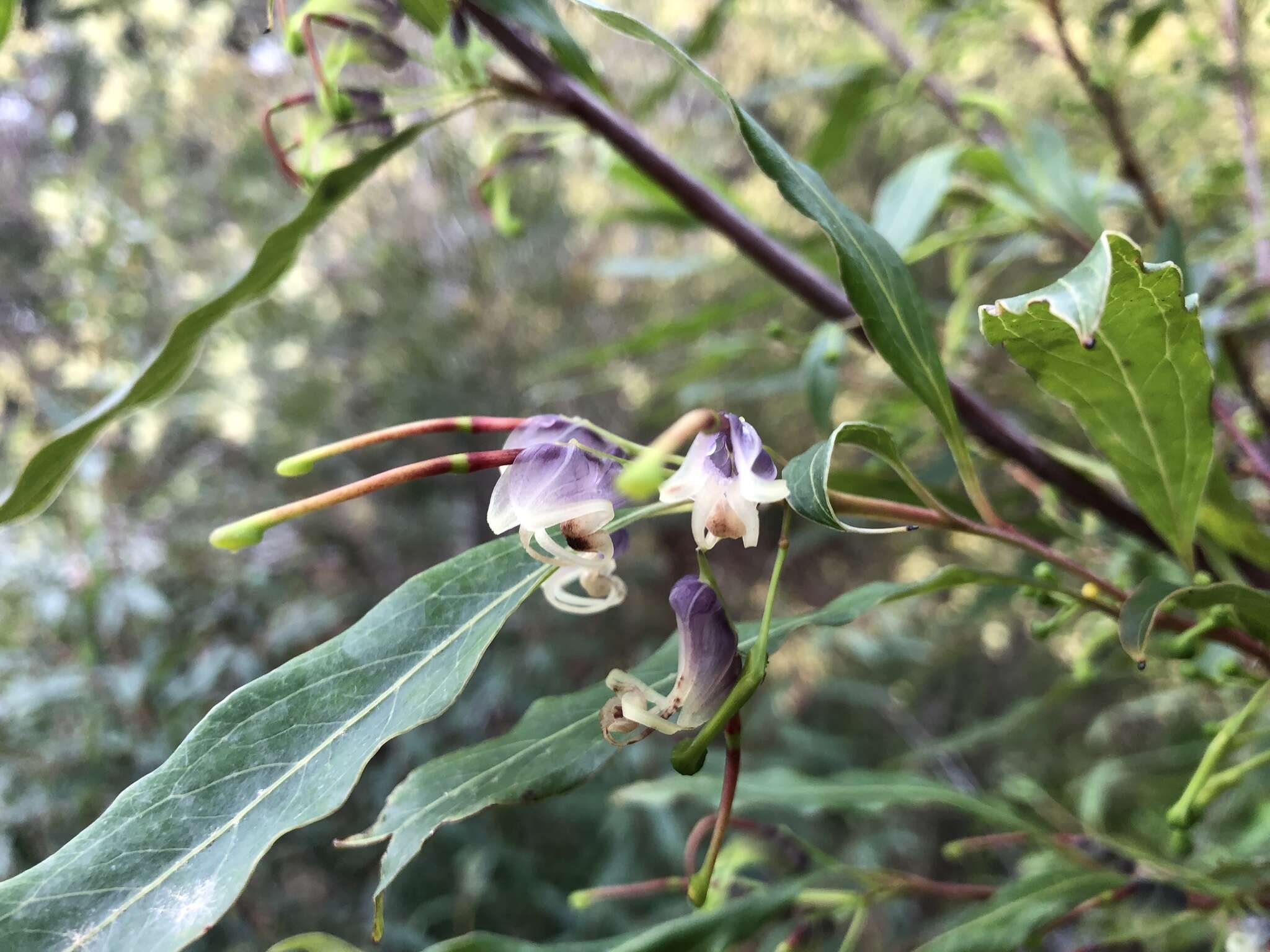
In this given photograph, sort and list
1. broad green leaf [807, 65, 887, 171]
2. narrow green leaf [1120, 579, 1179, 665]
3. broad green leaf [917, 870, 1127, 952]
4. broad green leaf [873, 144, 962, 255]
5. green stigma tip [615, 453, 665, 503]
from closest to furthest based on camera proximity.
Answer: green stigma tip [615, 453, 665, 503], narrow green leaf [1120, 579, 1179, 665], broad green leaf [917, 870, 1127, 952], broad green leaf [873, 144, 962, 255], broad green leaf [807, 65, 887, 171]

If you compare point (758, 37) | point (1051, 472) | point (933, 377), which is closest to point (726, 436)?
point (933, 377)

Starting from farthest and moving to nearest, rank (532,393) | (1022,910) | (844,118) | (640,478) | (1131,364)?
1. (532,393)
2. (844,118)
3. (1022,910)
4. (1131,364)
5. (640,478)

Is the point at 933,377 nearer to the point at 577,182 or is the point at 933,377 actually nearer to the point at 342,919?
the point at 342,919

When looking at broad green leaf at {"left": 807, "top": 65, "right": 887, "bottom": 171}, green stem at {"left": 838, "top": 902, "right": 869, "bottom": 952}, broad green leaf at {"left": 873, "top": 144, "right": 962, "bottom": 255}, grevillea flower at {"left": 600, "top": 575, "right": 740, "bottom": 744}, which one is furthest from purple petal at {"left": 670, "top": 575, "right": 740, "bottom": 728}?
broad green leaf at {"left": 807, "top": 65, "right": 887, "bottom": 171}

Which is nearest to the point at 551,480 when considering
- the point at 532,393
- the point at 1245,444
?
the point at 1245,444

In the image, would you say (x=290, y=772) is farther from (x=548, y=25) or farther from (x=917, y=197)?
(x=917, y=197)

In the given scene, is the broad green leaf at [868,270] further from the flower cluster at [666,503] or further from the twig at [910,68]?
the twig at [910,68]

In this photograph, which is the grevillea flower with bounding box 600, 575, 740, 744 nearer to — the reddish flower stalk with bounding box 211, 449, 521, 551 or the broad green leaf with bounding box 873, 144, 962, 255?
the reddish flower stalk with bounding box 211, 449, 521, 551

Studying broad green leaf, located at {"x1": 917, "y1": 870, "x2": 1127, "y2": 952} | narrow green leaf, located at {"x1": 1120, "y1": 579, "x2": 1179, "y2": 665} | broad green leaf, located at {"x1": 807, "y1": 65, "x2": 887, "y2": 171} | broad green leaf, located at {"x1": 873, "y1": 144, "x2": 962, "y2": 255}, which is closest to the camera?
narrow green leaf, located at {"x1": 1120, "y1": 579, "x2": 1179, "y2": 665}
